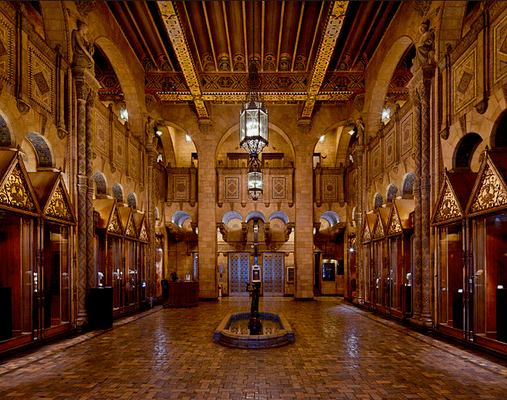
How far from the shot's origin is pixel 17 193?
22.1ft

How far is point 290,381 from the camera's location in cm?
517

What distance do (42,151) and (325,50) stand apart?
8.00 meters

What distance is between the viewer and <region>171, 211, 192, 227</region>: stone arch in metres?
18.9

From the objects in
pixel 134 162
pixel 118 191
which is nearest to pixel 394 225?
pixel 118 191

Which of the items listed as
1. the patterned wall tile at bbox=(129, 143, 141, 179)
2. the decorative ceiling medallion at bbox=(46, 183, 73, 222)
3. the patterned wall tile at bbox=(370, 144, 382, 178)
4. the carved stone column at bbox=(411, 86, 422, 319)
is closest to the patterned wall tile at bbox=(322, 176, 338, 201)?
the patterned wall tile at bbox=(370, 144, 382, 178)

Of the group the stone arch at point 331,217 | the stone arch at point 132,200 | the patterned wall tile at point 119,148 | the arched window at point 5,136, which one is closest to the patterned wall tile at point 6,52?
the arched window at point 5,136

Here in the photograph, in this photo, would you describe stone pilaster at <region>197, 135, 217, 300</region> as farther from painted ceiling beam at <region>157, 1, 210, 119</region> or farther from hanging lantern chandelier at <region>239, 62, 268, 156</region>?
hanging lantern chandelier at <region>239, 62, 268, 156</region>

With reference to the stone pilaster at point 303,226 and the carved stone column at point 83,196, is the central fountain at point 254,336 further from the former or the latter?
the stone pilaster at point 303,226

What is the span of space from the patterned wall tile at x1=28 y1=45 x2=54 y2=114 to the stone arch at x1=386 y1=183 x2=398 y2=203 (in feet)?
30.2

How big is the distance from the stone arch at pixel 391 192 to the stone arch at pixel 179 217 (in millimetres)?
10032

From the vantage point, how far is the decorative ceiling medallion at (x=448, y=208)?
751 cm

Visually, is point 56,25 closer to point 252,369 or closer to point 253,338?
point 253,338

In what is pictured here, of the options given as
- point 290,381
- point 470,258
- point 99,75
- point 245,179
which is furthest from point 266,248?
point 290,381

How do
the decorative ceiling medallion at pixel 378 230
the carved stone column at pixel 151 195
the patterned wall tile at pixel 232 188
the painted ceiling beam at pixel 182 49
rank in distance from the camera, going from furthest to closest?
1. the patterned wall tile at pixel 232 188
2. the carved stone column at pixel 151 195
3. the decorative ceiling medallion at pixel 378 230
4. the painted ceiling beam at pixel 182 49
